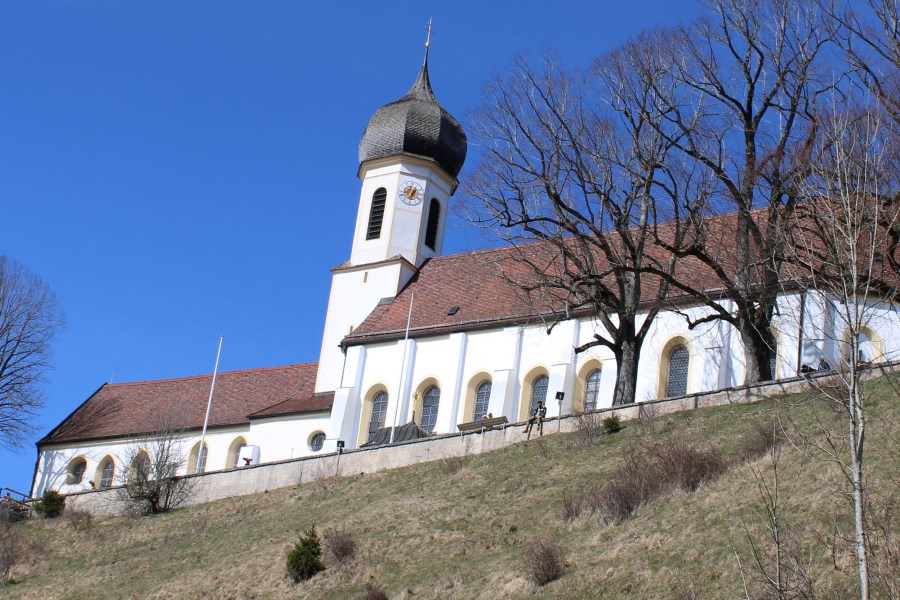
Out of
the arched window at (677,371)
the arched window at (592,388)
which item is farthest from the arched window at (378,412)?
the arched window at (677,371)

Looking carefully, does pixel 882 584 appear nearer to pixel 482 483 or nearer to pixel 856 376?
pixel 856 376

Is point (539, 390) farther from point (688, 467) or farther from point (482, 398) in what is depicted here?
point (688, 467)

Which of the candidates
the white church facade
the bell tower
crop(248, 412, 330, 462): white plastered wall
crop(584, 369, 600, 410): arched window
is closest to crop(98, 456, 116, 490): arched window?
the white church facade

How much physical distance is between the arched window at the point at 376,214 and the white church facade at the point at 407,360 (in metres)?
0.09

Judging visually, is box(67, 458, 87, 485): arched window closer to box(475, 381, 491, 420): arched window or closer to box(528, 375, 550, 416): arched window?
box(475, 381, 491, 420): arched window

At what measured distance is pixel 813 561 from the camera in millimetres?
17984

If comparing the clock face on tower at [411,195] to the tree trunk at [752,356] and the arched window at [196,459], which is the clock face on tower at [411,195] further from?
the tree trunk at [752,356]

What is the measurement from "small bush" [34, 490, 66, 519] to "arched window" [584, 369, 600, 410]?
16.4 meters

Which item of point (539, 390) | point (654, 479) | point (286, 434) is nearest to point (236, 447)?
point (286, 434)

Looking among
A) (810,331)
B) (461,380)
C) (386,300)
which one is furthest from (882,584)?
(386,300)

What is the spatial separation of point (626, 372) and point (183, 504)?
1334 cm

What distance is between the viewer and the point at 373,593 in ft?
76.7

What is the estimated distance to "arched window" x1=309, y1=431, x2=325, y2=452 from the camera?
46.3 m

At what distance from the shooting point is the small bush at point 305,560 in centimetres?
2598
